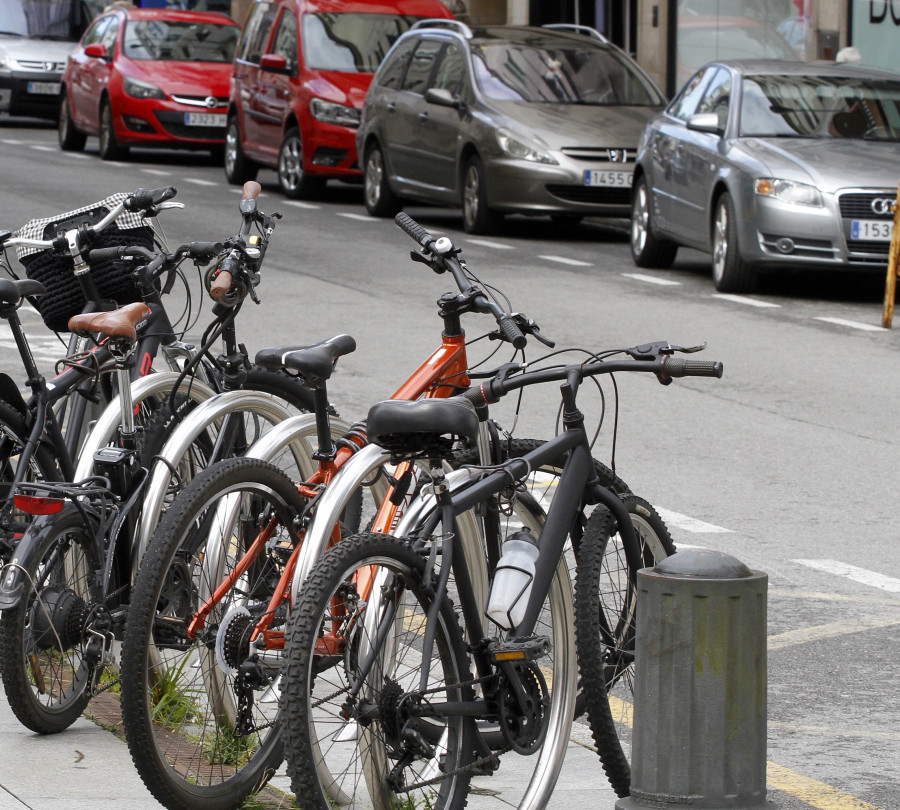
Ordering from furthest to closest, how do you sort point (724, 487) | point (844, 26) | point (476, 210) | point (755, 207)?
point (844, 26), point (476, 210), point (755, 207), point (724, 487)

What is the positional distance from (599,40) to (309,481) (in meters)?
15.1

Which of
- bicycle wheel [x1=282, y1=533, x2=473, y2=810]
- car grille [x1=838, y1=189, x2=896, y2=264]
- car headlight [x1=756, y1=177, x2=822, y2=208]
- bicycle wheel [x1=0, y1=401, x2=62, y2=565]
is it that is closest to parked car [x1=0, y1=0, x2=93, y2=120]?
car headlight [x1=756, y1=177, x2=822, y2=208]

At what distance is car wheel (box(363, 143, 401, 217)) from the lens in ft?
63.9

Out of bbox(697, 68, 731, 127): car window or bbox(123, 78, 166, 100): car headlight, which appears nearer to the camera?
bbox(697, 68, 731, 127): car window

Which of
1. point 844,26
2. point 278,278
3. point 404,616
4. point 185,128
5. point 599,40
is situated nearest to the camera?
point 404,616

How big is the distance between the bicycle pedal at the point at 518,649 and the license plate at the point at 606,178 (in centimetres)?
1329

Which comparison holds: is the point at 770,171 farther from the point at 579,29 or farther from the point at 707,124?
the point at 579,29

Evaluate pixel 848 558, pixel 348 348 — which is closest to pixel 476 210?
pixel 848 558

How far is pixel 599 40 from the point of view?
19328 mm

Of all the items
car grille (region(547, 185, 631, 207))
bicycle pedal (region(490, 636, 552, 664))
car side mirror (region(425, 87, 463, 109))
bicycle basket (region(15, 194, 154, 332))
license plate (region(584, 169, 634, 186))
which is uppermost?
bicycle basket (region(15, 194, 154, 332))

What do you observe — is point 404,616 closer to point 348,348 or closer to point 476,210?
point 348,348

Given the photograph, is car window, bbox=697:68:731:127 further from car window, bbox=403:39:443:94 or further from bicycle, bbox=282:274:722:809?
bicycle, bbox=282:274:722:809

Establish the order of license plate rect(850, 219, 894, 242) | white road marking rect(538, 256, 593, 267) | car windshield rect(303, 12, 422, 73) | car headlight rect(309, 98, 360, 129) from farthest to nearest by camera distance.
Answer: car windshield rect(303, 12, 422, 73) → car headlight rect(309, 98, 360, 129) → white road marking rect(538, 256, 593, 267) → license plate rect(850, 219, 894, 242)

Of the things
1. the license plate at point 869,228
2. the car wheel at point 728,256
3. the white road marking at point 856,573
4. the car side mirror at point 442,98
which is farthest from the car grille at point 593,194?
the white road marking at point 856,573
